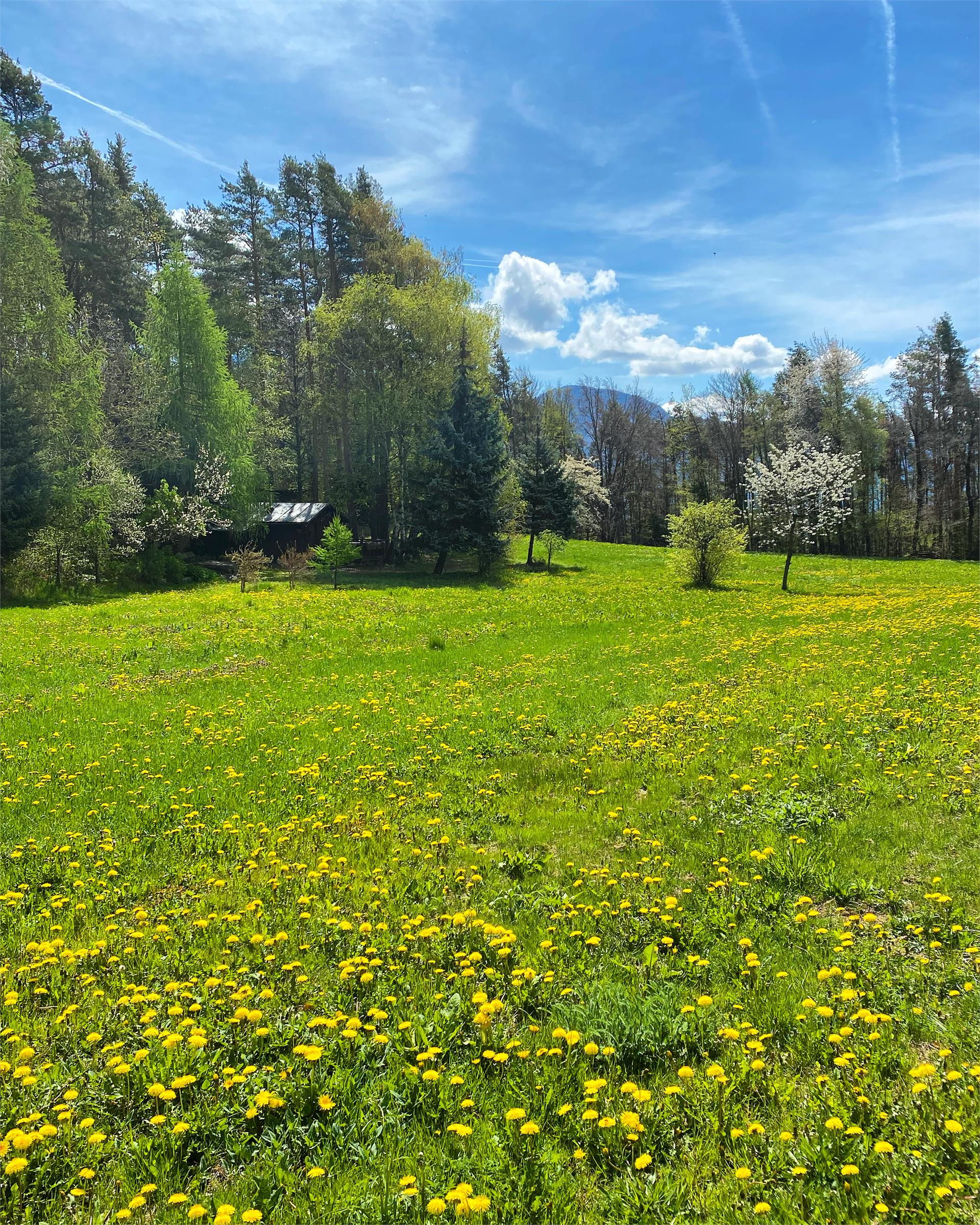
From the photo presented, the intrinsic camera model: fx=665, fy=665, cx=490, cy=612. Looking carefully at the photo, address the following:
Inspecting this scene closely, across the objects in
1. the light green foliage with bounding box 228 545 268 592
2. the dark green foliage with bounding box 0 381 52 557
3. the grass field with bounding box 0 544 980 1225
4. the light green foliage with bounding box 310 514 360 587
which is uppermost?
the dark green foliage with bounding box 0 381 52 557

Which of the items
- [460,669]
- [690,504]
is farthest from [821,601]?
[460,669]

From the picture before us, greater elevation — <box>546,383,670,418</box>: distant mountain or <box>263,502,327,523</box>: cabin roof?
<box>546,383,670,418</box>: distant mountain

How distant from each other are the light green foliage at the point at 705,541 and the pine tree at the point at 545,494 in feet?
33.2

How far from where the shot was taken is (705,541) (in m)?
26.3

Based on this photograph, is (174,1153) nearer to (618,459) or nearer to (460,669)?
(460,669)

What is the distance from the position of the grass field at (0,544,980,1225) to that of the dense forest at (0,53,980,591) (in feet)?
72.0

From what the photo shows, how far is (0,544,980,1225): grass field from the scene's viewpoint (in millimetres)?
2742

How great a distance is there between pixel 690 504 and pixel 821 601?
655 cm

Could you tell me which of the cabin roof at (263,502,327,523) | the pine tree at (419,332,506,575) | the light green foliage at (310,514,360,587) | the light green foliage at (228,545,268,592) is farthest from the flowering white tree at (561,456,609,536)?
the light green foliage at (228,545,268,592)

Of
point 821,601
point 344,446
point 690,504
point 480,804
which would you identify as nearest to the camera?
point 480,804

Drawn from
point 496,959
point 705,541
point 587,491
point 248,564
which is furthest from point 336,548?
point 496,959

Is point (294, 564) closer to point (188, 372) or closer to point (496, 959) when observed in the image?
point (188, 372)

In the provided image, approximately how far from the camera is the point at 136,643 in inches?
594

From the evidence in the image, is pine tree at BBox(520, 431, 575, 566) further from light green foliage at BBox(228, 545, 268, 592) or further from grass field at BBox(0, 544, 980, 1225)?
grass field at BBox(0, 544, 980, 1225)
